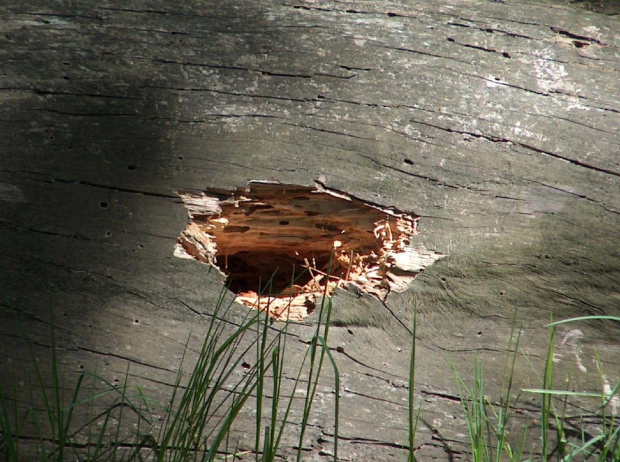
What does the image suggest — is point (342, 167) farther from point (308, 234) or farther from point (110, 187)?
point (110, 187)

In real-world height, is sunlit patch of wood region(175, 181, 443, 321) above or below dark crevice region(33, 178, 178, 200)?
below

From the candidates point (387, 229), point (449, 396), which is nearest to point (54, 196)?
point (387, 229)

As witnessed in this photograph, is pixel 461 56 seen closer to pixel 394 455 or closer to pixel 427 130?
pixel 427 130

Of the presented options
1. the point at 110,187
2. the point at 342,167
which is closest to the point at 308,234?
the point at 342,167

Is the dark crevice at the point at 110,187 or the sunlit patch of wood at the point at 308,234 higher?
the dark crevice at the point at 110,187
